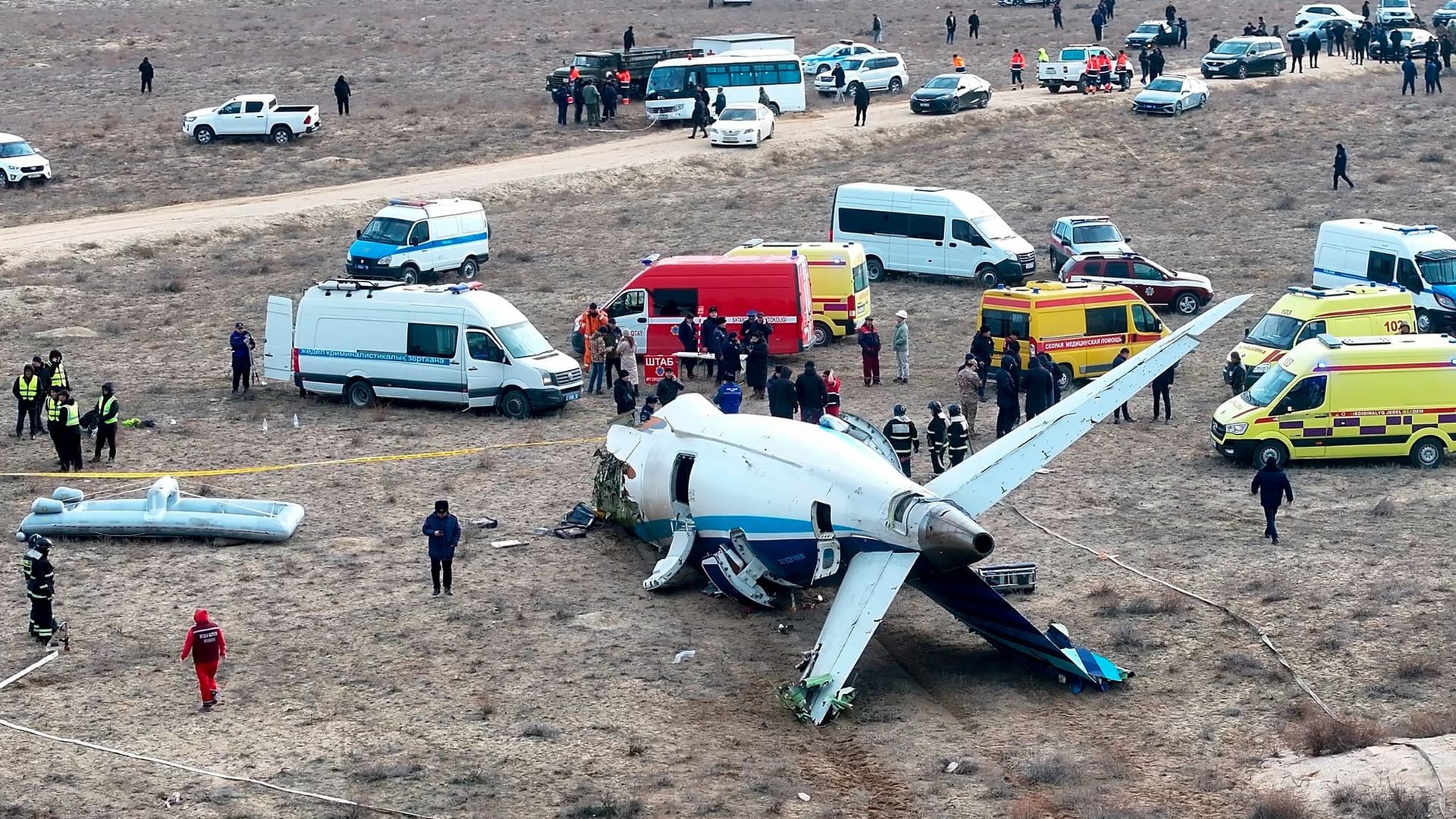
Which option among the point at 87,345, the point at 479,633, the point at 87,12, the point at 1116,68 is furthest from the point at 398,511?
the point at 87,12

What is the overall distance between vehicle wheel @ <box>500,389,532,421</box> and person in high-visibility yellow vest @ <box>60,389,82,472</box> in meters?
7.31

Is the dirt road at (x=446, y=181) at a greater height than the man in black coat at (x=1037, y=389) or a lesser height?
greater

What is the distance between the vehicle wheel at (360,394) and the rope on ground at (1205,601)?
12562 millimetres

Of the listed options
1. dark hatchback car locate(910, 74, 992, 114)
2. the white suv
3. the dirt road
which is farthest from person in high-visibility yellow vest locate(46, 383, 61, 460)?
the white suv

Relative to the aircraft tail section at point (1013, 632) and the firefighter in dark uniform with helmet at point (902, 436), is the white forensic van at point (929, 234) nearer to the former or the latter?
the firefighter in dark uniform with helmet at point (902, 436)

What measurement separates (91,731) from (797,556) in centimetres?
792

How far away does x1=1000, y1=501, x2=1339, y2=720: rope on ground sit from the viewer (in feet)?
61.7

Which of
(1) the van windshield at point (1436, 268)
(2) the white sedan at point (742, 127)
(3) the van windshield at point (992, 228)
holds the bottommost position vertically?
(1) the van windshield at point (1436, 268)

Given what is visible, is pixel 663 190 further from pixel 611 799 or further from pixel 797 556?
pixel 611 799

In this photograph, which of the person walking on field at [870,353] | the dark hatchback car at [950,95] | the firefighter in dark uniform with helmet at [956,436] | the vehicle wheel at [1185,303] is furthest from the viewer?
the dark hatchback car at [950,95]

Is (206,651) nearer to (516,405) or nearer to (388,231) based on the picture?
(516,405)

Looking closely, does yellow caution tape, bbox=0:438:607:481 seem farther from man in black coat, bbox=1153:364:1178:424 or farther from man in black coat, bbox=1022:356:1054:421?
man in black coat, bbox=1153:364:1178:424

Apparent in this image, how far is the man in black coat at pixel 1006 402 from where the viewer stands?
30.0m

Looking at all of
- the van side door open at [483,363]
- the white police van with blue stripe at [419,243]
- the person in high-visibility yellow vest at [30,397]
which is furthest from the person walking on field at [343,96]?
the person in high-visibility yellow vest at [30,397]
